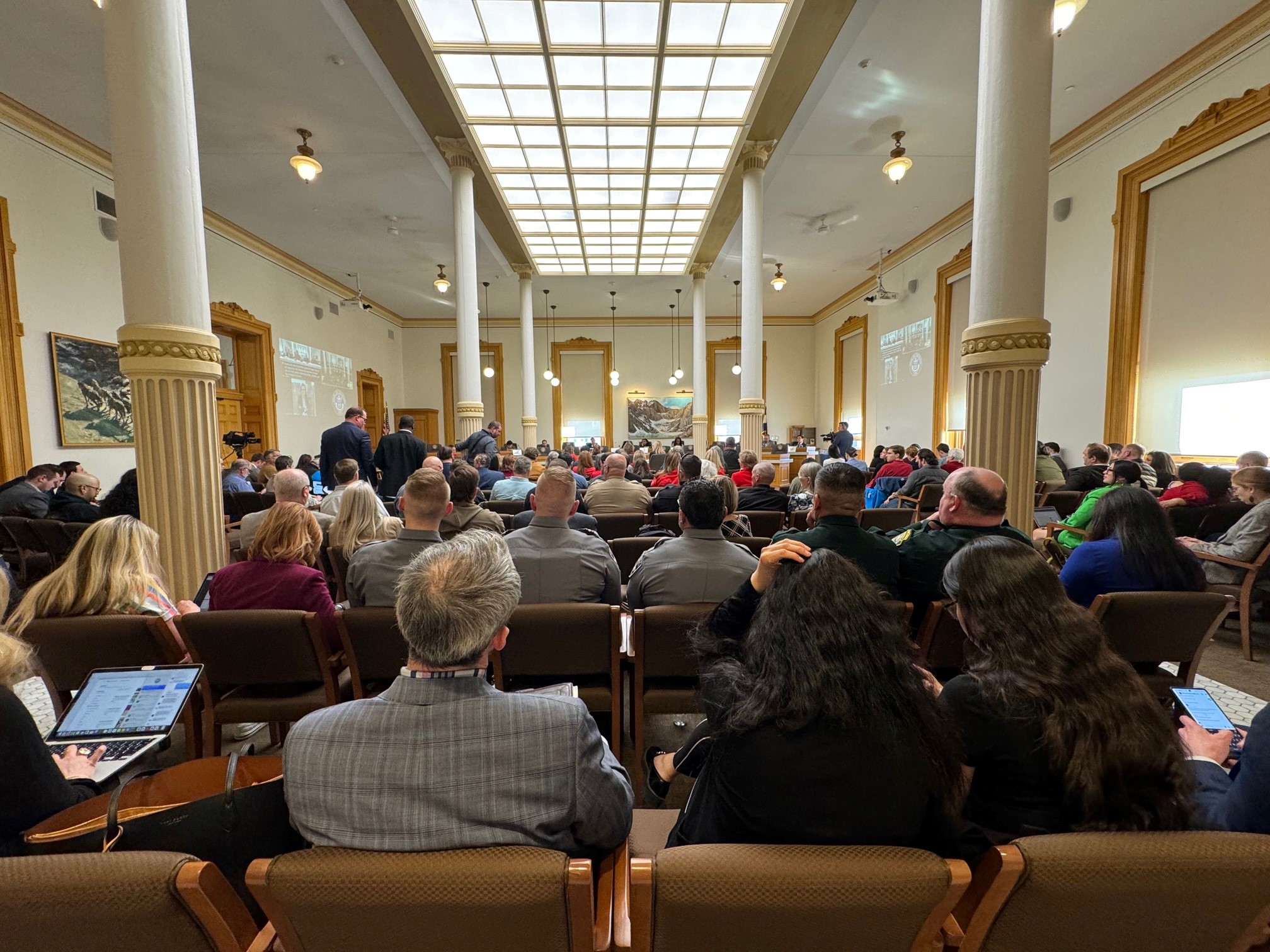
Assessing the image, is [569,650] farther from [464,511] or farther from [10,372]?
[10,372]

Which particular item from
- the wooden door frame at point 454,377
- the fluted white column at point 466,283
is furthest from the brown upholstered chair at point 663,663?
the wooden door frame at point 454,377

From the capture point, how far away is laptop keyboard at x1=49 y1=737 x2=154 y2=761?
4.05 feet

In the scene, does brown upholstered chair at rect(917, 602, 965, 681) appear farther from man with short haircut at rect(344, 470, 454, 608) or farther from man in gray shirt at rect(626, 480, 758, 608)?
man with short haircut at rect(344, 470, 454, 608)

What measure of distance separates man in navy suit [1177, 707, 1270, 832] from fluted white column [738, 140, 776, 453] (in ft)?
21.7

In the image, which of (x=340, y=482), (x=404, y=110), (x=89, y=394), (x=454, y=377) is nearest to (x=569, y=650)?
(x=340, y=482)

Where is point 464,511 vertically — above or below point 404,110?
below

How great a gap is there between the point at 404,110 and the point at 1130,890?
780 cm

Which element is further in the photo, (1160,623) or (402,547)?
(402,547)

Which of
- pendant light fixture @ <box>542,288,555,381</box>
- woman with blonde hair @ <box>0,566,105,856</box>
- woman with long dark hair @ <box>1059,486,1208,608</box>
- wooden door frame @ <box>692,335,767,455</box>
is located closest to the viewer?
woman with blonde hair @ <box>0,566,105,856</box>

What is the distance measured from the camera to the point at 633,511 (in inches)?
170

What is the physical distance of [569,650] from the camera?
1.92 meters

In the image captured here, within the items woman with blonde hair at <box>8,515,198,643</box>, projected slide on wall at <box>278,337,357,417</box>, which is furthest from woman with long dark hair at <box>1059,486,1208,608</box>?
projected slide on wall at <box>278,337,357,417</box>

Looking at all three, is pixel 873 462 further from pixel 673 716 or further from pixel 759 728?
pixel 759 728

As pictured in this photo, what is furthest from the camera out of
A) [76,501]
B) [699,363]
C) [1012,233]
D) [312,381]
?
[699,363]
